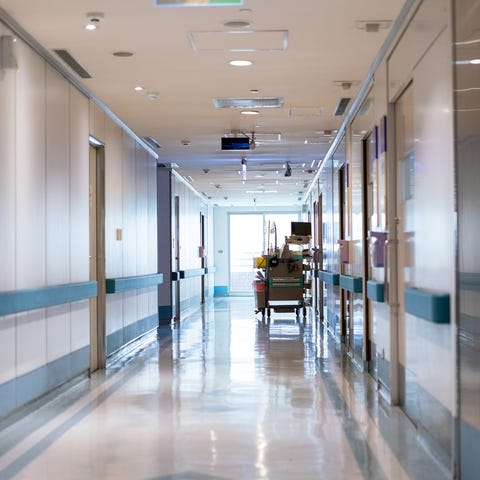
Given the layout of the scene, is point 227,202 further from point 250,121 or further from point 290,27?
point 290,27

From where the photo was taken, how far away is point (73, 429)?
18.1 ft

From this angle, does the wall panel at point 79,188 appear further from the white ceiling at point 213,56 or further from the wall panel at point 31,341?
the wall panel at point 31,341

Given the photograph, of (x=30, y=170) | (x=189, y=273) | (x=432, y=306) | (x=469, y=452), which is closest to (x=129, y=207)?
(x=30, y=170)

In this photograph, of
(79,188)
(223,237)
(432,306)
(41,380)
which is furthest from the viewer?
(223,237)

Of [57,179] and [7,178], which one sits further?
[57,179]

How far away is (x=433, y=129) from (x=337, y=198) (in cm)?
697

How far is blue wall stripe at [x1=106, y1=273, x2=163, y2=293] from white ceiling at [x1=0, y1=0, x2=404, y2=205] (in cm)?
200

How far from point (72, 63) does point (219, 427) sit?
354cm

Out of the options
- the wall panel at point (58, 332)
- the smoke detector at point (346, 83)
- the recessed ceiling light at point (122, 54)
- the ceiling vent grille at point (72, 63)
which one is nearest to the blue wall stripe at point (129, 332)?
the wall panel at point (58, 332)

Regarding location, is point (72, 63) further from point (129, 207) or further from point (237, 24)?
point (129, 207)

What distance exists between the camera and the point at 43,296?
6.29 metres

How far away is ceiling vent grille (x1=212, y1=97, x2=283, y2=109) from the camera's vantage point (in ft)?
29.6

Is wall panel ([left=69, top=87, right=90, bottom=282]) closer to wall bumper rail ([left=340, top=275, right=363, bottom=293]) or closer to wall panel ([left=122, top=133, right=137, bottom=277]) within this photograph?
wall panel ([left=122, top=133, right=137, bottom=277])

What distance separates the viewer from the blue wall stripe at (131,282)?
29.6 ft
